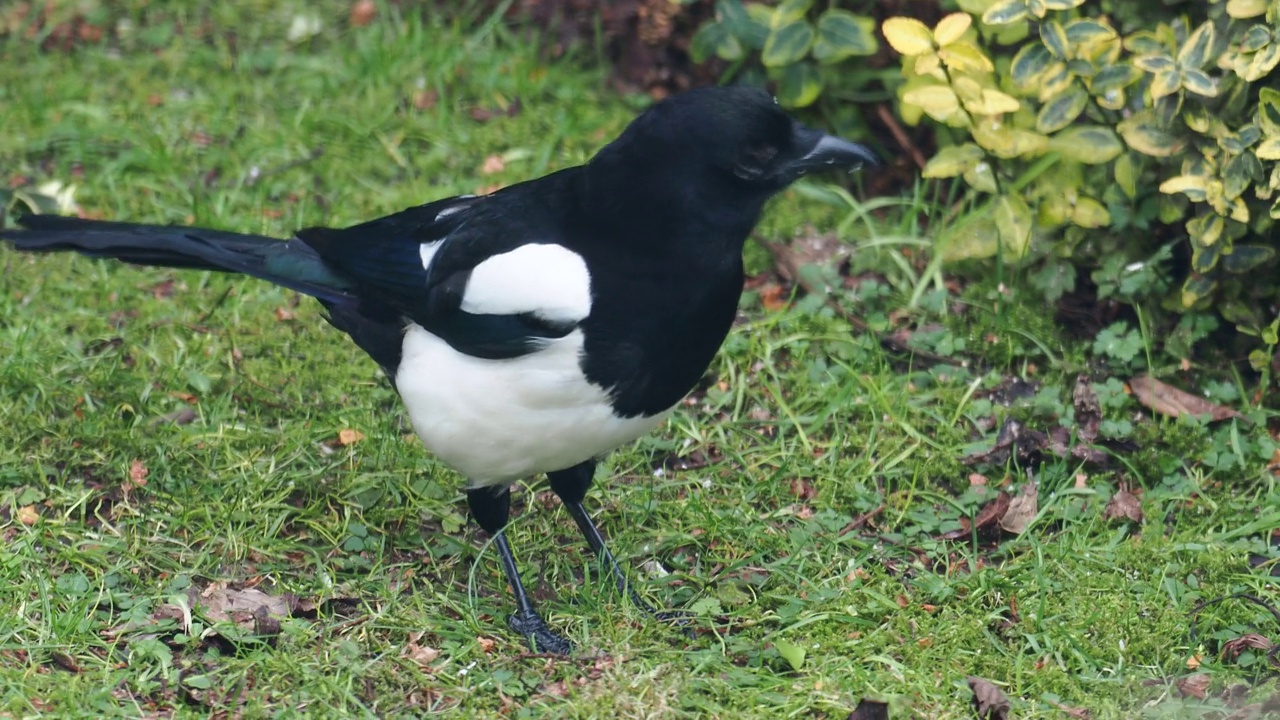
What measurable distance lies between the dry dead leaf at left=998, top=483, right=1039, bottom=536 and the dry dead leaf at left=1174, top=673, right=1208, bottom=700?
498 millimetres

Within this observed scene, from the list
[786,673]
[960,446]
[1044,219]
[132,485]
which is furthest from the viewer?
[1044,219]

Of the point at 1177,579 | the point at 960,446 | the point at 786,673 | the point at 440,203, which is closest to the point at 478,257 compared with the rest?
the point at 440,203

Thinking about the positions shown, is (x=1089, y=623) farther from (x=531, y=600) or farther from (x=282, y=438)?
(x=282, y=438)

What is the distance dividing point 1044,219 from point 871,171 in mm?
774

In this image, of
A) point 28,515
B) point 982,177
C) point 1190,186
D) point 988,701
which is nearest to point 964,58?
point 982,177

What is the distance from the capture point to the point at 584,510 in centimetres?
293

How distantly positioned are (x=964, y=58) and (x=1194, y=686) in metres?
1.48

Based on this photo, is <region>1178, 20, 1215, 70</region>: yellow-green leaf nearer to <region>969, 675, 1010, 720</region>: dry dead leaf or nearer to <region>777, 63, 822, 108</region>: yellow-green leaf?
<region>777, 63, 822, 108</region>: yellow-green leaf

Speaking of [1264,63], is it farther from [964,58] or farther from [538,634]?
[538,634]


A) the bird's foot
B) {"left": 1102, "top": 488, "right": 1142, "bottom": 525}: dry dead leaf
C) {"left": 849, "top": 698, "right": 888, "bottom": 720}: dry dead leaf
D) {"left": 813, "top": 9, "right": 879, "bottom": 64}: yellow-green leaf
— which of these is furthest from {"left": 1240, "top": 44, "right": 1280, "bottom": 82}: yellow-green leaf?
the bird's foot

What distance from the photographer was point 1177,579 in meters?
2.82

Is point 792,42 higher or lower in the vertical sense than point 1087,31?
lower

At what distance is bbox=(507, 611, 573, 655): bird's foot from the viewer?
2.65m

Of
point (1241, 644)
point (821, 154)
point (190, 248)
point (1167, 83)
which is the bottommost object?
point (1241, 644)
